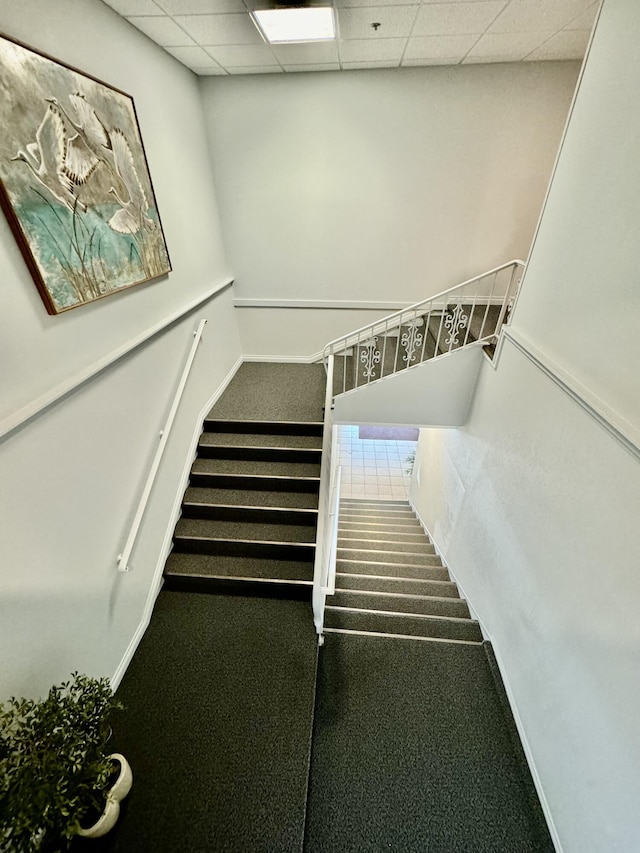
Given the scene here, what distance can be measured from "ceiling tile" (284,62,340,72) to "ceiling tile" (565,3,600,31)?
68.9 inches

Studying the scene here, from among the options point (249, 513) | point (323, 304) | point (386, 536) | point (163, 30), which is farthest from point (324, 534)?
point (163, 30)

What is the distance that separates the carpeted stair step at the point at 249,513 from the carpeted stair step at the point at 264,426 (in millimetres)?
852

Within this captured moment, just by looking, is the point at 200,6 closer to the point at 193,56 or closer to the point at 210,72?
the point at 193,56

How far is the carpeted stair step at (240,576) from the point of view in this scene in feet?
9.54

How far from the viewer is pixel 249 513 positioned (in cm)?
329

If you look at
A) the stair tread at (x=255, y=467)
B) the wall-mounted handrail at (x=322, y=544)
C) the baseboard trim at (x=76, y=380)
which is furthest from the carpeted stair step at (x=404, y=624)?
the baseboard trim at (x=76, y=380)

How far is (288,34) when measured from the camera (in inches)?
96.4

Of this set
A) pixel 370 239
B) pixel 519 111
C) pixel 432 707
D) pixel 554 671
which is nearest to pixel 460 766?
pixel 432 707

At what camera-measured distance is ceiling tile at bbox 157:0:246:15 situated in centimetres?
206

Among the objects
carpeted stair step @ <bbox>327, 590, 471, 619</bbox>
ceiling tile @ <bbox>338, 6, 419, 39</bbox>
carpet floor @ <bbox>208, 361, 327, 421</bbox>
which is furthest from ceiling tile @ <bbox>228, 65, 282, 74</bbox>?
carpeted stair step @ <bbox>327, 590, 471, 619</bbox>

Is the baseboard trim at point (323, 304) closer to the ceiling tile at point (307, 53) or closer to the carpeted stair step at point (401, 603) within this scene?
the ceiling tile at point (307, 53)

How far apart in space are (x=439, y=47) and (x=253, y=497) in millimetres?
4042

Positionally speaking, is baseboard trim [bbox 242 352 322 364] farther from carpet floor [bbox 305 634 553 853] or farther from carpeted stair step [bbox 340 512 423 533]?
carpet floor [bbox 305 634 553 853]

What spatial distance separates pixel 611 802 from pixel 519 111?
4768mm
